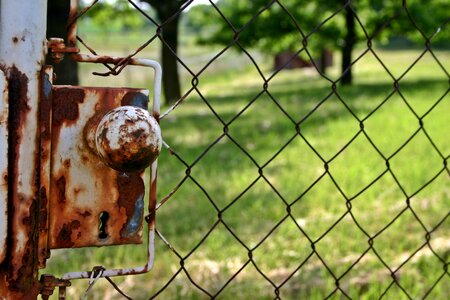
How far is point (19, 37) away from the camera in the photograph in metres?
0.88

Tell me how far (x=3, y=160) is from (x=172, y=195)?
77.1 inches

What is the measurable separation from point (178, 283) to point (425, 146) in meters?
3.49

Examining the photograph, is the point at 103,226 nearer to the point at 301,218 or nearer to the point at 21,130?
the point at 21,130

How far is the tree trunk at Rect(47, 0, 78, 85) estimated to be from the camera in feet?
13.8

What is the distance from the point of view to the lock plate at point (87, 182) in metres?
0.92

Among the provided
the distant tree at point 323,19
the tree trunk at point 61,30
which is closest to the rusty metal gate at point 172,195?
the tree trunk at point 61,30

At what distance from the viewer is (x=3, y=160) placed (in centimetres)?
87

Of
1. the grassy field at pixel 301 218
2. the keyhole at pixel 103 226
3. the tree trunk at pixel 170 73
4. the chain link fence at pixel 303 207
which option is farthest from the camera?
the tree trunk at pixel 170 73

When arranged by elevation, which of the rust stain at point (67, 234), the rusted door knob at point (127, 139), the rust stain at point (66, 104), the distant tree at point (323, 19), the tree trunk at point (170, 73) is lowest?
the rust stain at point (67, 234)

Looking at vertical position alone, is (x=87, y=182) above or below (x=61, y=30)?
below

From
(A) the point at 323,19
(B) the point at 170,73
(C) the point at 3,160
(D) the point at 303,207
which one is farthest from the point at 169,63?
(C) the point at 3,160

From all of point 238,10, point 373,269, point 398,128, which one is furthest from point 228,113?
point 373,269

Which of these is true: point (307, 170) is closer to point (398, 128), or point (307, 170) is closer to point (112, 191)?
point (398, 128)

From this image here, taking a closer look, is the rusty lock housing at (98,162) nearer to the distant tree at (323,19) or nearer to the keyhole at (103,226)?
the keyhole at (103,226)
